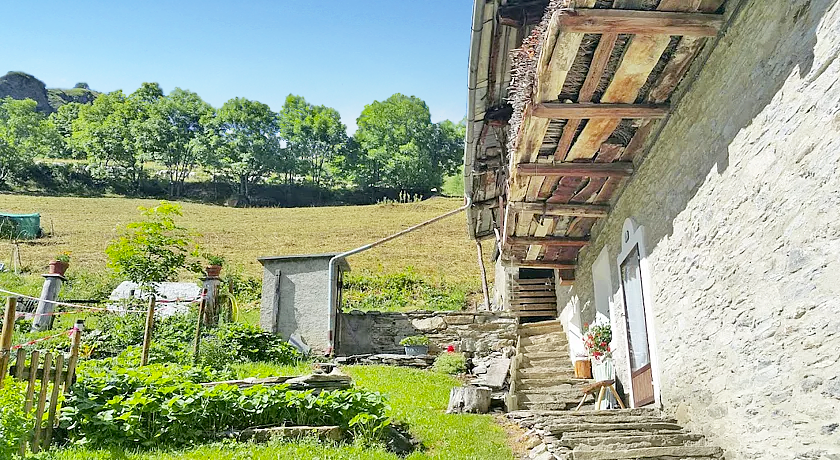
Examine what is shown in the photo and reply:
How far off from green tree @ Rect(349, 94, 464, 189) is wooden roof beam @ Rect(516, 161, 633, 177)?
143 feet

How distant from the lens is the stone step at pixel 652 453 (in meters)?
4.54

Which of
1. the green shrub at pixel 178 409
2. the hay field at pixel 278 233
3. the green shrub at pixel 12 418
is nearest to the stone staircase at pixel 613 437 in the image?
the green shrub at pixel 178 409

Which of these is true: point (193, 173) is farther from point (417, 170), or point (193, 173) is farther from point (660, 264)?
point (660, 264)

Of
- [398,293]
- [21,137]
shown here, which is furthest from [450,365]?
[21,137]

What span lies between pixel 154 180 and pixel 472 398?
47331 mm

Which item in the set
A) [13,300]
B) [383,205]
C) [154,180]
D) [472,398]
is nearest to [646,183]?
[472,398]

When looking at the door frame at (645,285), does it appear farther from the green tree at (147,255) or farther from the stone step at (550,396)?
the green tree at (147,255)

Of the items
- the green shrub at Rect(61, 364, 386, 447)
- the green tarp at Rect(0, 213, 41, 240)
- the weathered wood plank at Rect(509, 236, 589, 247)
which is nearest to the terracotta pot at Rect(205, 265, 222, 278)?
A: the green shrub at Rect(61, 364, 386, 447)

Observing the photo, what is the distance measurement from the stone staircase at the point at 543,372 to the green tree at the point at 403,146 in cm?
3814

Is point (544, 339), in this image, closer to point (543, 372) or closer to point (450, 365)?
point (450, 365)

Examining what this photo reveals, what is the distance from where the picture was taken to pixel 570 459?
4664 millimetres

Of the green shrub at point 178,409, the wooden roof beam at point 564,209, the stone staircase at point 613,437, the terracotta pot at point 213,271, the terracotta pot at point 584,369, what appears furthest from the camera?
the terracotta pot at point 213,271

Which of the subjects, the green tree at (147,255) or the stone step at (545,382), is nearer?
the stone step at (545,382)

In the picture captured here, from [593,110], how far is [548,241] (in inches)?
160
